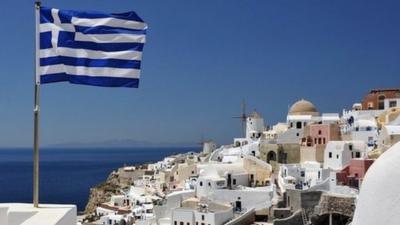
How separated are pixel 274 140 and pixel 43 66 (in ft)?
111

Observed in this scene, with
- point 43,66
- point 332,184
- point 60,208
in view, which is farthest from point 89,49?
point 332,184

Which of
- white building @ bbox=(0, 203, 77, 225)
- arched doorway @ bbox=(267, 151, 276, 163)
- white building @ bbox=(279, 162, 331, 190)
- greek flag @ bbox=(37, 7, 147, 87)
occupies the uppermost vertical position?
greek flag @ bbox=(37, 7, 147, 87)

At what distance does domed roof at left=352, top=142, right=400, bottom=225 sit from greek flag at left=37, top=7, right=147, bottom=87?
11.8ft

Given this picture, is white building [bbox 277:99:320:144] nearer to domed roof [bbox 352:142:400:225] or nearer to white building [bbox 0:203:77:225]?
white building [bbox 0:203:77:225]

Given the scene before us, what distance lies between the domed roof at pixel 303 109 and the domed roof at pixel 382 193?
127 feet

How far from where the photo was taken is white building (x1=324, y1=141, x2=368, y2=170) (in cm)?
3106

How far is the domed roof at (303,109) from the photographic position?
143 feet

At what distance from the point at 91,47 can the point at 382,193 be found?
4309mm

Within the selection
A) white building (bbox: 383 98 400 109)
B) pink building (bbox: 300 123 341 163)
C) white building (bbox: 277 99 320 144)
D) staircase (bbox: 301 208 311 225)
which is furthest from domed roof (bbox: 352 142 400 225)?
white building (bbox: 383 98 400 109)

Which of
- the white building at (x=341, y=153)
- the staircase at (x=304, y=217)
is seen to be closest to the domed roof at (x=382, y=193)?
the staircase at (x=304, y=217)

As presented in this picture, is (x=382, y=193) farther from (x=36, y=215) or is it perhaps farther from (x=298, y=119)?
(x=298, y=119)

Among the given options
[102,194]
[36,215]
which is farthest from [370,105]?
[36,215]

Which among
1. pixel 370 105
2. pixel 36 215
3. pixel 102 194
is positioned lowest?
pixel 102 194

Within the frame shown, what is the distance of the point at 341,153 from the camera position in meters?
31.2
